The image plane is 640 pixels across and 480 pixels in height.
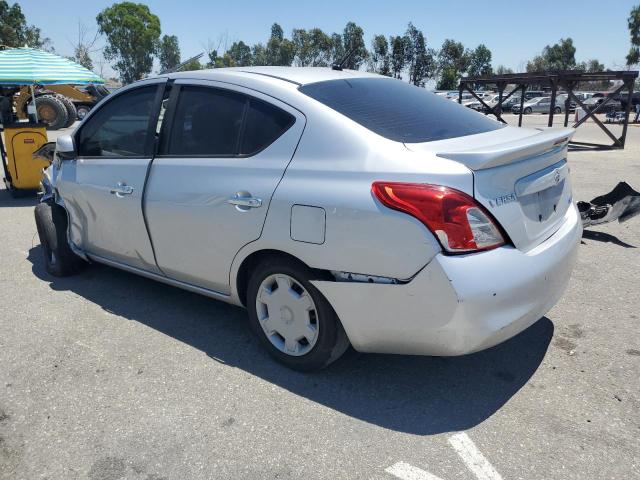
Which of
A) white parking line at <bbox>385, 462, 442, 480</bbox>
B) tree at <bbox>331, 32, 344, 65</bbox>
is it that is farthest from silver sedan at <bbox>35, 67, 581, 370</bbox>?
tree at <bbox>331, 32, 344, 65</bbox>

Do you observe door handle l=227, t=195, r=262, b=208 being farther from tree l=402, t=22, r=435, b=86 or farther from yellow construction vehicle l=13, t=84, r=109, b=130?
tree l=402, t=22, r=435, b=86

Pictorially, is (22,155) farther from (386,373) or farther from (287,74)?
(386,373)

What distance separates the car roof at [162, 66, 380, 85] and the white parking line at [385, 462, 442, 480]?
6.98 feet

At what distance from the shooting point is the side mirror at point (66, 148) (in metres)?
4.29

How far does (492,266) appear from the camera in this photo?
247 cm

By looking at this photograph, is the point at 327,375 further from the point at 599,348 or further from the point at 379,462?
the point at 599,348

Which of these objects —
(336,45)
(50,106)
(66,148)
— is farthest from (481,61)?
(66,148)

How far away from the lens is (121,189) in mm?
3779

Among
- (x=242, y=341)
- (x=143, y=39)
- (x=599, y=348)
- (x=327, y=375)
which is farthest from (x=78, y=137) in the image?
(x=143, y=39)

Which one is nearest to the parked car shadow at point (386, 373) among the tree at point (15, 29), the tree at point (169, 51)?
the tree at point (15, 29)

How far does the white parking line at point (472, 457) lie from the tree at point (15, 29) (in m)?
57.7

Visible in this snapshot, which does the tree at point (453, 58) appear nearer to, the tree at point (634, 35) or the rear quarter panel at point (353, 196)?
the tree at point (634, 35)

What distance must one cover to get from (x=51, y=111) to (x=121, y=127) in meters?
17.7

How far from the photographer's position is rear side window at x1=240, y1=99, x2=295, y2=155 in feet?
10.00
